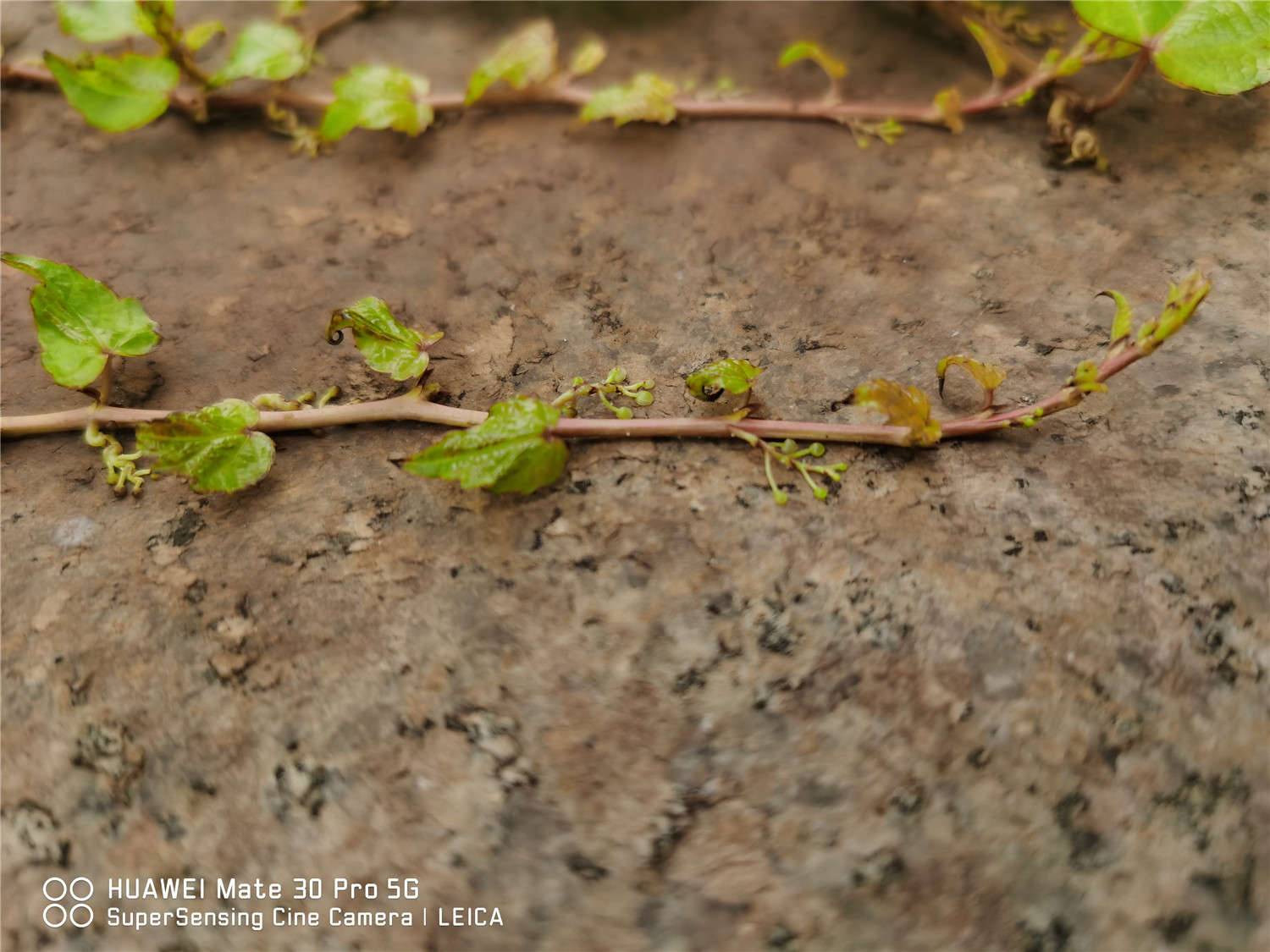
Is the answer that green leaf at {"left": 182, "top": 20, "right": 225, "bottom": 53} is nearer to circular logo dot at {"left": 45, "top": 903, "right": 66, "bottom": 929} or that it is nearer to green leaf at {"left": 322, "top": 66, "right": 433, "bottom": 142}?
green leaf at {"left": 322, "top": 66, "right": 433, "bottom": 142}

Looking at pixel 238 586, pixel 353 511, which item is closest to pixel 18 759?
pixel 238 586

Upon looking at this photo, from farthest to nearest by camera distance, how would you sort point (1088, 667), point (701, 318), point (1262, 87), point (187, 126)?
point (187, 126) → point (1262, 87) → point (701, 318) → point (1088, 667)

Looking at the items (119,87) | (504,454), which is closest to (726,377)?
(504,454)

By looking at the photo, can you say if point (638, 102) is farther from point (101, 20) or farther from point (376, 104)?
point (101, 20)

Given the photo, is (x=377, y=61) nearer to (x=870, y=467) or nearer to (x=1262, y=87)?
(x=870, y=467)

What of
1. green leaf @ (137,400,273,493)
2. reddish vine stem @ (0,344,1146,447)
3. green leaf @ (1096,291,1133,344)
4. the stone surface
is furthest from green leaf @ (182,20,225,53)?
green leaf @ (1096,291,1133,344)

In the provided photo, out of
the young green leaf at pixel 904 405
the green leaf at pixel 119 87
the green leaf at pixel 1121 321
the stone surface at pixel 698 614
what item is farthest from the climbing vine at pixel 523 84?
the young green leaf at pixel 904 405
